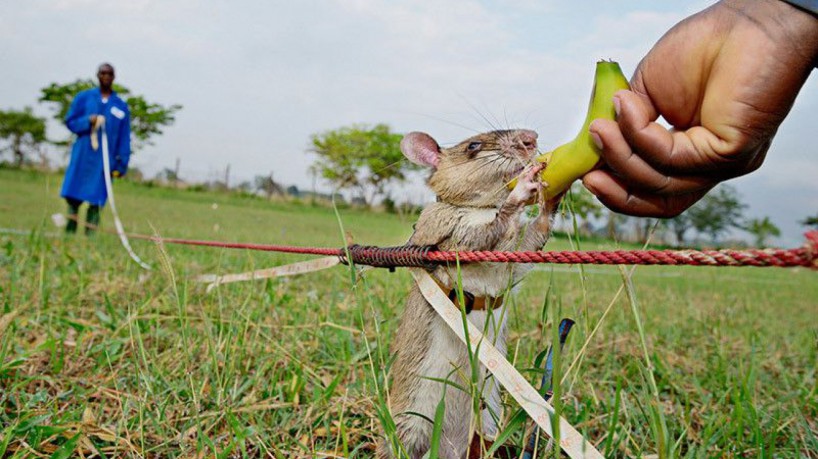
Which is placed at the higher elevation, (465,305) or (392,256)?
(392,256)

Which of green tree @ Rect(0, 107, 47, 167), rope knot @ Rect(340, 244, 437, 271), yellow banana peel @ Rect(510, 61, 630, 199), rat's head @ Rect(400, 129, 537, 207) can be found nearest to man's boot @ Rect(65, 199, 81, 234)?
rat's head @ Rect(400, 129, 537, 207)

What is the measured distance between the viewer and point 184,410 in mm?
2234

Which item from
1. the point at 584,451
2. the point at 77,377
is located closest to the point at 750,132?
the point at 584,451

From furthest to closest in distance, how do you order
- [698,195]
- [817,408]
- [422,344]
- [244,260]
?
1. [244,260]
2. [817,408]
3. [422,344]
4. [698,195]

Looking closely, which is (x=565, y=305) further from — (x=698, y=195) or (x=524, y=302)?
(x=698, y=195)

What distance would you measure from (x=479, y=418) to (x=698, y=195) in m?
0.90

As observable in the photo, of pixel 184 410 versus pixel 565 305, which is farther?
A: pixel 565 305

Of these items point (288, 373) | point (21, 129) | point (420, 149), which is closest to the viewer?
point (420, 149)

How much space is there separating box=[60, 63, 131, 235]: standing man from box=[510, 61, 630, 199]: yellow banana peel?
8039 mm

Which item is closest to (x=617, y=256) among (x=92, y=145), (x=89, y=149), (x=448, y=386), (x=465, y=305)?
(x=465, y=305)

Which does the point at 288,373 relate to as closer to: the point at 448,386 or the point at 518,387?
the point at 448,386

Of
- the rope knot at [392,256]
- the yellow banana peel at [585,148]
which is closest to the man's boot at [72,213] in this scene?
the rope knot at [392,256]

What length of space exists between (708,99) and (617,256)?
0.50 m

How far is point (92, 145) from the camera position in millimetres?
8500
